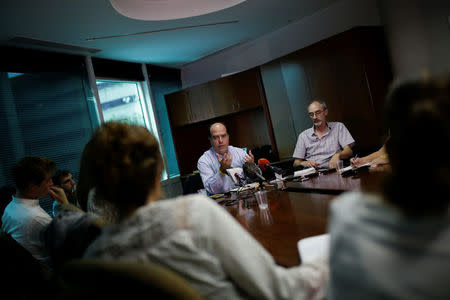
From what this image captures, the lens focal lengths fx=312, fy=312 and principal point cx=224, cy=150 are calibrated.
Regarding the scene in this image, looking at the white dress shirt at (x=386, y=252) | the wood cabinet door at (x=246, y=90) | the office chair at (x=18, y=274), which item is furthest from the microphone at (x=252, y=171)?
the wood cabinet door at (x=246, y=90)

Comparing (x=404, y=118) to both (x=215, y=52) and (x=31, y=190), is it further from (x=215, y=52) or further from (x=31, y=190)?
(x=215, y=52)

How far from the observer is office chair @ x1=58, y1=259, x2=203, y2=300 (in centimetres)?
65

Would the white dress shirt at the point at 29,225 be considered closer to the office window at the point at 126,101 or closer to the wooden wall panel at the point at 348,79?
the office window at the point at 126,101

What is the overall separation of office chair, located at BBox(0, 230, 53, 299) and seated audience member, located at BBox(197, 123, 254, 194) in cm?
192

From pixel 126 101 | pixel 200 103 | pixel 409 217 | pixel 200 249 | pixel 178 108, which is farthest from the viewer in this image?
pixel 178 108

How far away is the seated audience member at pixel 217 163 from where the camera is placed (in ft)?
11.5

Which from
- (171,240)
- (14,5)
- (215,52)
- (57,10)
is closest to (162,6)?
(57,10)

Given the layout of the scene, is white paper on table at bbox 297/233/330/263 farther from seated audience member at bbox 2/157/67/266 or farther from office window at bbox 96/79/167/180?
office window at bbox 96/79/167/180

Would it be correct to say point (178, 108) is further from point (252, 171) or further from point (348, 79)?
point (252, 171)

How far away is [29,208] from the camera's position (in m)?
2.27

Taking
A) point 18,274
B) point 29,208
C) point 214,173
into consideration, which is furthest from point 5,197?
point 214,173

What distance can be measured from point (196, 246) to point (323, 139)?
11.6ft

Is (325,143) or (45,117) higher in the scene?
(45,117)

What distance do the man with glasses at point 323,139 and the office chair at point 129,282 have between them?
3290mm
